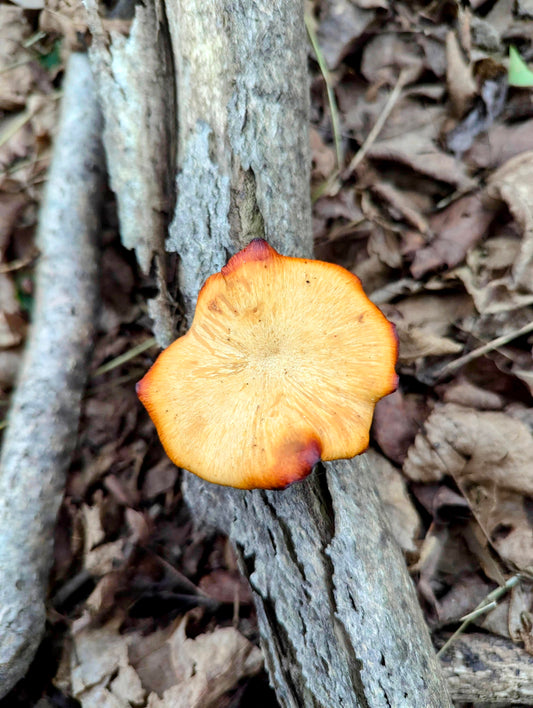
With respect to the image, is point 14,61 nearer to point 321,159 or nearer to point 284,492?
point 321,159

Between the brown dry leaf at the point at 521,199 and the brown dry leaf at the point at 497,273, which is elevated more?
the brown dry leaf at the point at 521,199

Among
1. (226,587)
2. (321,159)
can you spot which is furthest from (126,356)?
(321,159)

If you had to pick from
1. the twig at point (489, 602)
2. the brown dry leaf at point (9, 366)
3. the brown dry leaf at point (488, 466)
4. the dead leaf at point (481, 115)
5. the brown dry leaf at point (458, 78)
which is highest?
the brown dry leaf at point (458, 78)

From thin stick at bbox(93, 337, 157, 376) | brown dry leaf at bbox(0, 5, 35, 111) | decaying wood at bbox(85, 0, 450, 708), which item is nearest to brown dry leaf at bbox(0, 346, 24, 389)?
thin stick at bbox(93, 337, 157, 376)

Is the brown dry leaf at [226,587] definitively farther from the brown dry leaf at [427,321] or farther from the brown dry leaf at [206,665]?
the brown dry leaf at [427,321]

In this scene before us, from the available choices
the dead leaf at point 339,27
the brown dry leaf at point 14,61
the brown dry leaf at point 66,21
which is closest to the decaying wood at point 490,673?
the dead leaf at point 339,27

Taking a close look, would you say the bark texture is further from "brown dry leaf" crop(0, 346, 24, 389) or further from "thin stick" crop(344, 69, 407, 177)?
"brown dry leaf" crop(0, 346, 24, 389)

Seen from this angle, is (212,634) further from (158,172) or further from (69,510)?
(158,172)
